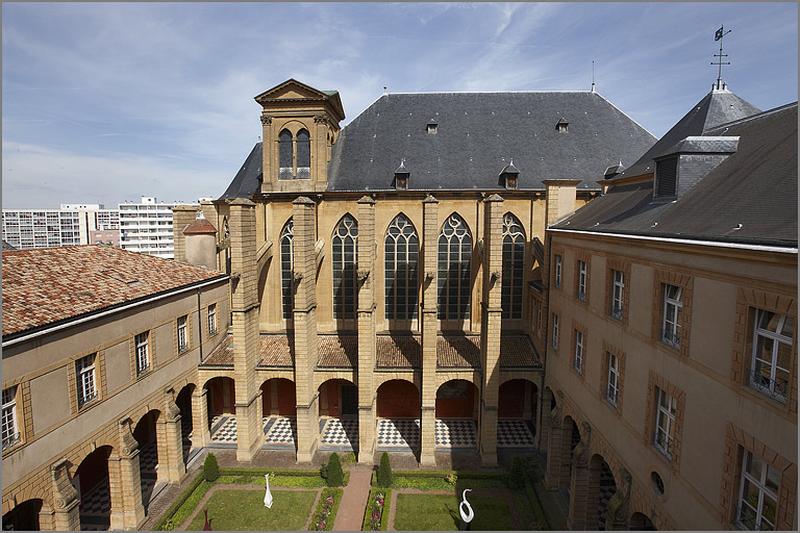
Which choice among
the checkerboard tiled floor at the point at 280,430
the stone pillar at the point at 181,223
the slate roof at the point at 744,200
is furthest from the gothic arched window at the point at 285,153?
the slate roof at the point at 744,200

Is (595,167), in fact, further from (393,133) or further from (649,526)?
(649,526)

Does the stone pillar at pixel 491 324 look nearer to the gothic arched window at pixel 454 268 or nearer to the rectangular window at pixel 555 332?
the rectangular window at pixel 555 332

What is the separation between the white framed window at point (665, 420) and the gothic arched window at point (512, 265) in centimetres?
1256

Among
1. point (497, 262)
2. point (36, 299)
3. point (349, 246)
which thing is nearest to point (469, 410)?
point (497, 262)

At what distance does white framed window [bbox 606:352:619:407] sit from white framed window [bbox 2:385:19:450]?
1833 centimetres

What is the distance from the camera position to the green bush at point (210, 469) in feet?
59.4

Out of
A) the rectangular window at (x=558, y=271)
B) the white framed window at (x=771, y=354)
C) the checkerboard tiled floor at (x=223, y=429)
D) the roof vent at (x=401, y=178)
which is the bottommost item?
the checkerboard tiled floor at (x=223, y=429)

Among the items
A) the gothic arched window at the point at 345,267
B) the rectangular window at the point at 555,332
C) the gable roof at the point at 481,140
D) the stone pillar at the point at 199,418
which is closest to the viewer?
the rectangular window at the point at 555,332

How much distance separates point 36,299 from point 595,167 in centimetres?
2724

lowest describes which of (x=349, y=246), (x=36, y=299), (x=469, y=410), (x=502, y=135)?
(x=469, y=410)

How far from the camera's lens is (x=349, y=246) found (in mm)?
23344

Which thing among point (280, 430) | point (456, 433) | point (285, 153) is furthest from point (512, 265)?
point (280, 430)

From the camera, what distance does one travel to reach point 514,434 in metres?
22.1

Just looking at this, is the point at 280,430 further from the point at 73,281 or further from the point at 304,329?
the point at 73,281
